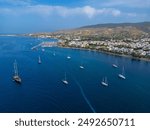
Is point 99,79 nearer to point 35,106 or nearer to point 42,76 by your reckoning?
point 42,76

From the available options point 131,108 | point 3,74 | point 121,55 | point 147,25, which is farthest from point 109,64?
point 147,25

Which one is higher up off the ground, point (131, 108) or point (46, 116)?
point (46, 116)

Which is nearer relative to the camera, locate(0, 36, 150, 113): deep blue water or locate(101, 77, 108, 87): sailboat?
locate(0, 36, 150, 113): deep blue water

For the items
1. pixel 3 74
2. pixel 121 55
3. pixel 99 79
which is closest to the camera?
pixel 99 79

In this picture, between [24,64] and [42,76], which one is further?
[24,64]

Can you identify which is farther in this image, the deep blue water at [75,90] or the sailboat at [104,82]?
the sailboat at [104,82]

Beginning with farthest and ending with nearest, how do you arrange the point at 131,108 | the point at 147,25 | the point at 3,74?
the point at 147,25 < the point at 3,74 < the point at 131,108

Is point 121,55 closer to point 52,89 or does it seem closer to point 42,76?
point 42,76

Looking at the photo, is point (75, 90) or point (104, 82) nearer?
point (75, 90)

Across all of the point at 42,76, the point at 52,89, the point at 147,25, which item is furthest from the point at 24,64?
the point at 147,25
